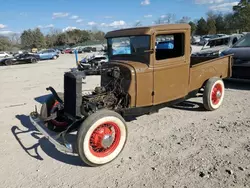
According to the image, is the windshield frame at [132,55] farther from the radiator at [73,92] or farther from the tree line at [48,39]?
the tree line at [48,39]

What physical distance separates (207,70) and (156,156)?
2728 mm

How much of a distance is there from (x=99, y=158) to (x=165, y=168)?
0.95 m

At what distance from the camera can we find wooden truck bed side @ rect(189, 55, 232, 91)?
533cm

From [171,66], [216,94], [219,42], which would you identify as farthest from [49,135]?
[219,42]

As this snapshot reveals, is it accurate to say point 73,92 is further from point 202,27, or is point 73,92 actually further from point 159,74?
point 202,27

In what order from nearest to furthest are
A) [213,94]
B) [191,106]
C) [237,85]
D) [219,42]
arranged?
[213,94] < [191,106] < [237,85] < [219,42]

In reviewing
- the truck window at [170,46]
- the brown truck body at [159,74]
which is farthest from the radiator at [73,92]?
the truck window at [170,46]

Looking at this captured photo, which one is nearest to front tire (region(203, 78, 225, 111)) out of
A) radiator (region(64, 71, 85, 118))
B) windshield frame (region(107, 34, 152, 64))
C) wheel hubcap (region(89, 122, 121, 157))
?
windshield frame (region(107, 34, 152, 64))

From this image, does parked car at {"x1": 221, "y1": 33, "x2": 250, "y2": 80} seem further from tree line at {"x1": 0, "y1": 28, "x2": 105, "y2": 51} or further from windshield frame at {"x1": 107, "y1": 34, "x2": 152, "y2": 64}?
tree line at {"x1": 0, "y1": 28, "x2": 105, "y2": 51}

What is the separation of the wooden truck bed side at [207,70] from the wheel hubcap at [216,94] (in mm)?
291

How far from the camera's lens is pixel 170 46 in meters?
5.31

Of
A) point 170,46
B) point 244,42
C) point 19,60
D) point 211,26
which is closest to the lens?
point 170,46

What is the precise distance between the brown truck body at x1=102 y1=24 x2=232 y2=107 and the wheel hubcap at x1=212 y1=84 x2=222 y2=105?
638 millimetres

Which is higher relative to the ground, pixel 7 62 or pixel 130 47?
pixel 130 47
